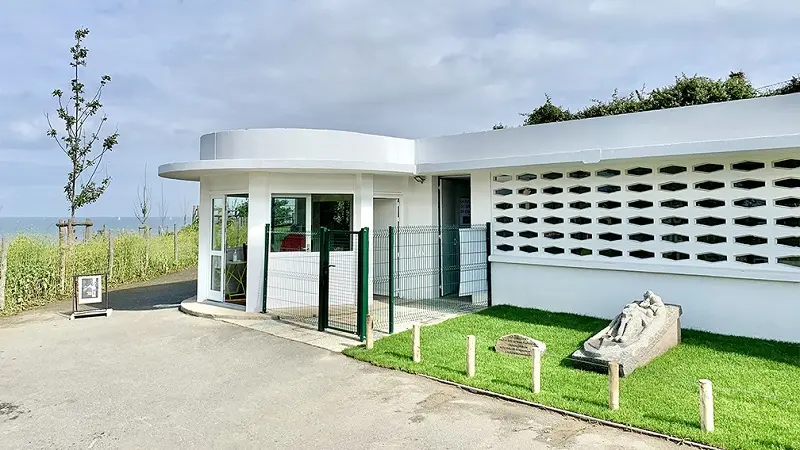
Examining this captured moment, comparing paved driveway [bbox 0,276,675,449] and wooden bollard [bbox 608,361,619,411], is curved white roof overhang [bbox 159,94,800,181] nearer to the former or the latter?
paved driveway [bbox 0,276,675,449]

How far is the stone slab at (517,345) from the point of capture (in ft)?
20.6

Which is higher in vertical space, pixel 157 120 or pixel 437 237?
pixel 157 120

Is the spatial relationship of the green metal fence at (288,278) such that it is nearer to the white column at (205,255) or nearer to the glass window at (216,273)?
the glass window at (216,273)

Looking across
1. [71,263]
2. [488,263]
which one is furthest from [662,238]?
[71,263]

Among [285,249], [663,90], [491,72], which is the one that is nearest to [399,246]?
[285,249]

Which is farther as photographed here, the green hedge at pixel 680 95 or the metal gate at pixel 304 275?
the green hedge at pixel 680 95

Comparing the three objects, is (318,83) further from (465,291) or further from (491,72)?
(465,291)

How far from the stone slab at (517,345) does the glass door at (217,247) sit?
6.10 meters

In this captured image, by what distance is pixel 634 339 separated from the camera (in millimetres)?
5898

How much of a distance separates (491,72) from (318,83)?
16.9 feet

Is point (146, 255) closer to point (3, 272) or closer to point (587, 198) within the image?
point (3, 272)

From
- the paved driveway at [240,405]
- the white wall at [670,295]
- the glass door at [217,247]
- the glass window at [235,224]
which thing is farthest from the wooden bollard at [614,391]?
the glass door at [217,247]

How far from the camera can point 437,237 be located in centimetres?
1033

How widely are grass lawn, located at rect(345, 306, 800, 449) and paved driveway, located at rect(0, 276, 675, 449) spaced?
12.0 inches
